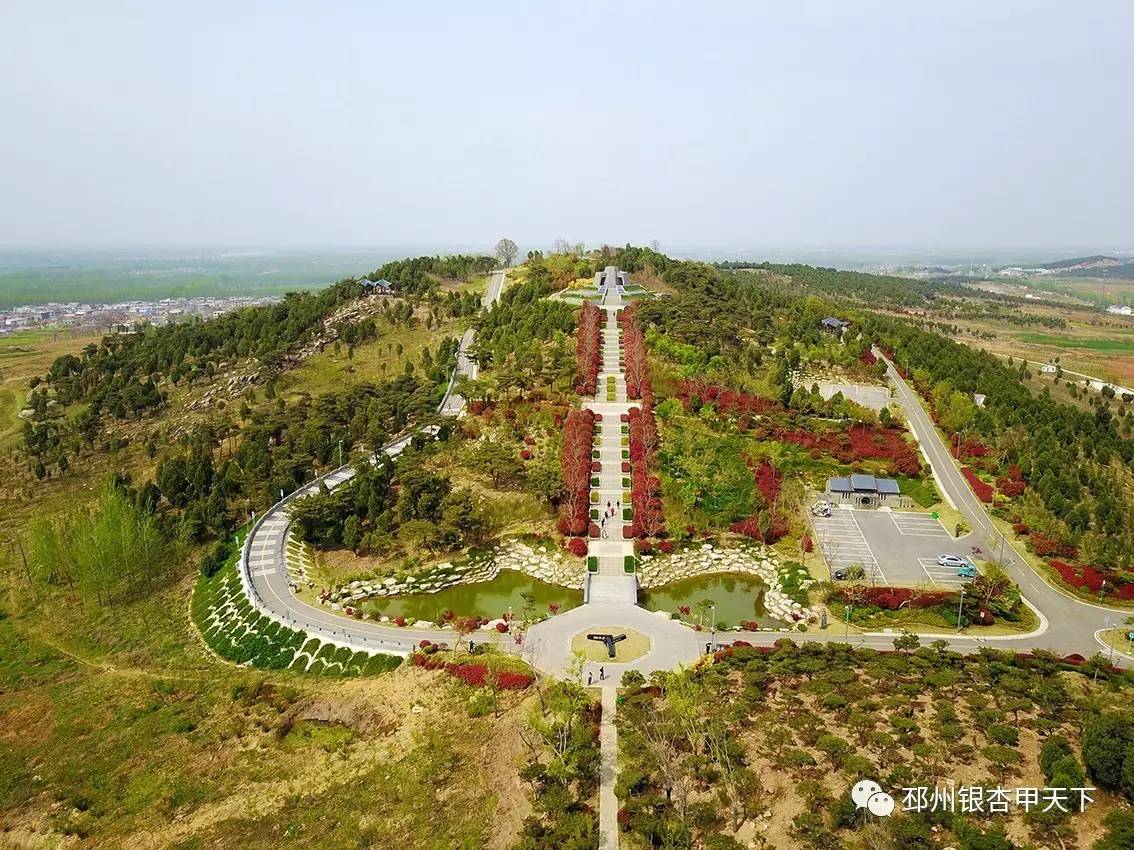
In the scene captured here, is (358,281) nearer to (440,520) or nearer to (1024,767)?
(440,520)

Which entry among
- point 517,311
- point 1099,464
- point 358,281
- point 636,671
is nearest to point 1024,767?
point 636,671

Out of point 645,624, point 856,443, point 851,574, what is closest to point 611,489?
point 645,624

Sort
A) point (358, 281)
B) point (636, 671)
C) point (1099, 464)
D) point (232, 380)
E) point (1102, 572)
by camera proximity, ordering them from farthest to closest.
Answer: point (358, 281), point (232, 380), point (1099, 464), point (1102, 572), point (636, 671)

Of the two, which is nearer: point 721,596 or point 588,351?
point 721,596

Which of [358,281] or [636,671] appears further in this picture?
[358,281]

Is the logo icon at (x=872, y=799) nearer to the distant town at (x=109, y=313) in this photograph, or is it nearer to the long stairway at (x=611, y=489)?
the long stairway at (x=611, y=489)

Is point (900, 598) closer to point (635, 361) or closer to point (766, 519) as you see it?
point (766, 519)

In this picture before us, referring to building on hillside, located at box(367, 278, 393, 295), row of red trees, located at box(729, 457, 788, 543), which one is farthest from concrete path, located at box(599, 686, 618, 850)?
building on hillside, located at box(367, 278, 393, 295)
